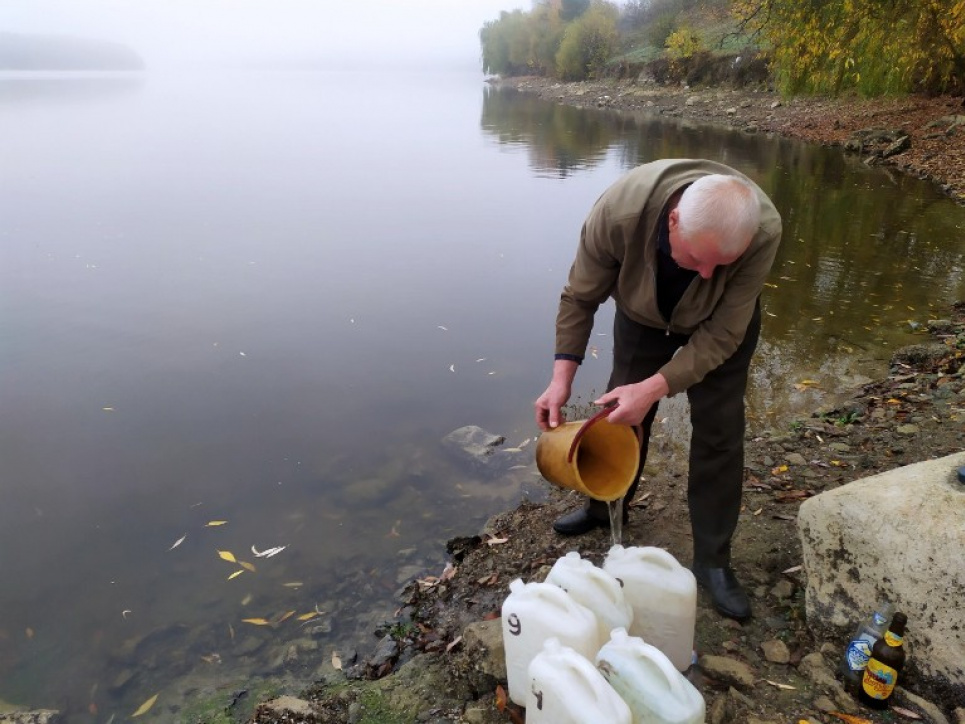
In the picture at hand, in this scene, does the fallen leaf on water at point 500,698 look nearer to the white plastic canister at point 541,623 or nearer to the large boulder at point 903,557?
the white plastic canister at point 541,623

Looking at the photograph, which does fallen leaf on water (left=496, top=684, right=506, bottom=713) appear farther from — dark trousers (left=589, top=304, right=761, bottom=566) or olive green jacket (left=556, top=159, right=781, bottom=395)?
olive green jacket (left=556, top=159, right=781, bottom=395)

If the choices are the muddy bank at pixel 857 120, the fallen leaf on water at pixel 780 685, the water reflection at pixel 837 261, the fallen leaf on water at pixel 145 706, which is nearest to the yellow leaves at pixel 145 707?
the fallen leaf on water at pixel 145 706

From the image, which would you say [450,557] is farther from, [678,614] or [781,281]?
[781,281]

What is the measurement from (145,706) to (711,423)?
2.89 meters

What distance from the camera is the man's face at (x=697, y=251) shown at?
2506 millimetres

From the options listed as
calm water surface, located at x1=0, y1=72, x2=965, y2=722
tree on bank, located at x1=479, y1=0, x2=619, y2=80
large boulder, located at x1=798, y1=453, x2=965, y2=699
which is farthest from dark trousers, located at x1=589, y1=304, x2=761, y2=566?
tree on bank, located at x1=479, y1=0, x2=619, y2=80

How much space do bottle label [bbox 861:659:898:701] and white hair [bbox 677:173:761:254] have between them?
1536 millimetres

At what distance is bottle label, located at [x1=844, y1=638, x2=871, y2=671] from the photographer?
2604mm

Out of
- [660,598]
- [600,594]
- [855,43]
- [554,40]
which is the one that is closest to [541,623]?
[600,594]

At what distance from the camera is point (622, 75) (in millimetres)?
48938

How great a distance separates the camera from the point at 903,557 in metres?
2.49

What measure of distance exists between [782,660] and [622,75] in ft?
168

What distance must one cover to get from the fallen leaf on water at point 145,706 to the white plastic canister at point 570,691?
6.88 ft

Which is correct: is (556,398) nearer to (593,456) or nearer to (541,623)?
(593,456)
